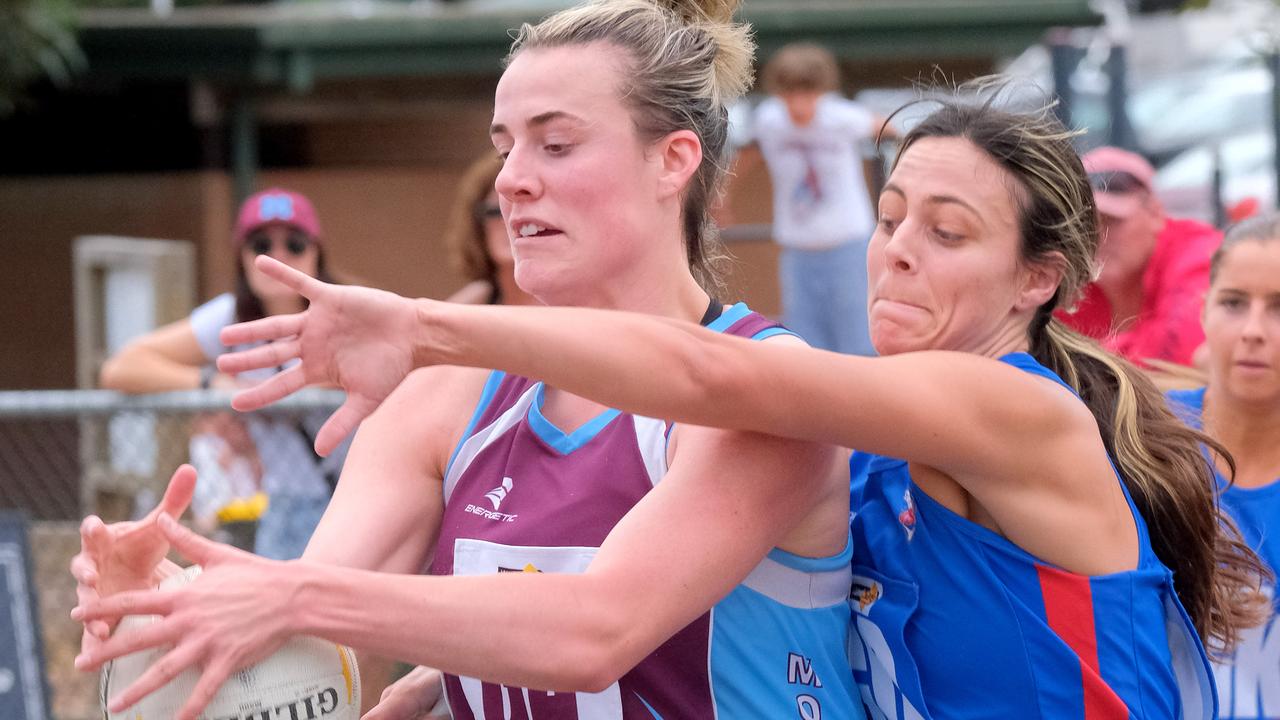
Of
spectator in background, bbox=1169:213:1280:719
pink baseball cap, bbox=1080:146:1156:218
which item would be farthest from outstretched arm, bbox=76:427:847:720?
pink baseball cap, bbox=1080:146:1156:218

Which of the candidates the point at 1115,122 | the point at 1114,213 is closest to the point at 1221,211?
the point at 1115,122

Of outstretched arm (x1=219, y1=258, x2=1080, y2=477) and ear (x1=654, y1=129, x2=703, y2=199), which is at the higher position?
ear (x1=654, y1=129, x2=703, y2=199)

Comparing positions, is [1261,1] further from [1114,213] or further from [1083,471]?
[1083,471]

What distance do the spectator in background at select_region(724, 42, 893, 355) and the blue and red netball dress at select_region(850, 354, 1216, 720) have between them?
546 centimetres

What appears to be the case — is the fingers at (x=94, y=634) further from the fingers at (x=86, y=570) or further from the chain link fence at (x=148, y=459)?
the chain link fence at (x=148, y=459)

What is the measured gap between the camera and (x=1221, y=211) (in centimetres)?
870

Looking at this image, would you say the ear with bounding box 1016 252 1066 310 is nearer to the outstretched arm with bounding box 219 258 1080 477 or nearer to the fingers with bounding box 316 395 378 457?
the outstretched arm with bounding box 219 258 1080 477

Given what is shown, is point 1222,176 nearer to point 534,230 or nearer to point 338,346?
point 534,230

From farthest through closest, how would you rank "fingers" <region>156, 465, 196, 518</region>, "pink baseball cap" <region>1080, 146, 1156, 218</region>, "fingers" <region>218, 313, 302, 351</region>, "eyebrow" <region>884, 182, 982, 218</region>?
"pink baseball cap" <region>1080, 146, 1156, 218</region>, "eyebrow" <region>884, 182, 982, 218</region>, "fingers" <region>156, 465, 196, 518</region>, "fingers" <region>218, 313, 302, 351</region>

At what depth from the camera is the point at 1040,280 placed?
2463 mm

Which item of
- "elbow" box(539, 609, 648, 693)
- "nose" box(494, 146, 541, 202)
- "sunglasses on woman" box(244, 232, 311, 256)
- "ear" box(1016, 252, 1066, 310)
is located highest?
"sunglasses on woman" box(244, 232, 311, 256)

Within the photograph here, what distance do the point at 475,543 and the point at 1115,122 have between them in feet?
28.2

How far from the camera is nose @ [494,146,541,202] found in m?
2.25

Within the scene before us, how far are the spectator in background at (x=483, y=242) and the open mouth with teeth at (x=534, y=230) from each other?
3.15 meters
